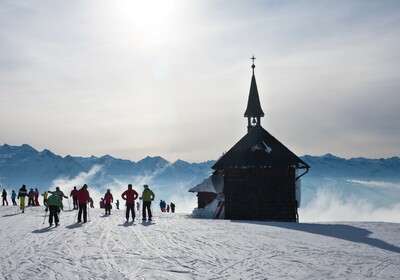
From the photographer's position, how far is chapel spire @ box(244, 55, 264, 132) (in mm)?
39906

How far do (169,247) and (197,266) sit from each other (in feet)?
9.63

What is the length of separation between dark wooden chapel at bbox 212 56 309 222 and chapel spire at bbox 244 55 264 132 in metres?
9.25

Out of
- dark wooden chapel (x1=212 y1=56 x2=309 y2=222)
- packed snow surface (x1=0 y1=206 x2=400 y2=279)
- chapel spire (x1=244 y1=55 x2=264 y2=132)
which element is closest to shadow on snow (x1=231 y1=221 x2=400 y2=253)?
packed snow surface (x1=0 y1=206 x2=400 y2=279)

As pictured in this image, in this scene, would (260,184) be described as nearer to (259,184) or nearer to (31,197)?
(259,184)

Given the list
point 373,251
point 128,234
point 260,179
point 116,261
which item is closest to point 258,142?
point 260,179

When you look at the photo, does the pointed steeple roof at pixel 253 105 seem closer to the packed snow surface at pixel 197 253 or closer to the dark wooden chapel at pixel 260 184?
the dark wooden chapel at pixel 260 184

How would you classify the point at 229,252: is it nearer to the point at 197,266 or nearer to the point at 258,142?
the point at 197,266

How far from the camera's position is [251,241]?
15391mm

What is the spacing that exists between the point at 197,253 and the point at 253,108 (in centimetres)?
2807

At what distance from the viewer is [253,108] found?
132 ft

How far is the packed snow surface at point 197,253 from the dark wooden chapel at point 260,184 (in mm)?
10290

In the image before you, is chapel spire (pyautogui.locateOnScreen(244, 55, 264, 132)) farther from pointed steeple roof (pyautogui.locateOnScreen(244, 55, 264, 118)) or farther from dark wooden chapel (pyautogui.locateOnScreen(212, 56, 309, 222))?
dark wooden chapel (pyautogui.locateOnScreen(212, 56, 309, 222))

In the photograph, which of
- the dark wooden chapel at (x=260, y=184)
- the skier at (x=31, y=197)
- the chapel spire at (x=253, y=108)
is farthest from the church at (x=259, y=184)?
the skier at (x=31, y=197)

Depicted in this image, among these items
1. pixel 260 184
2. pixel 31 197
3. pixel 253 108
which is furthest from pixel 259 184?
pixel 31 197
